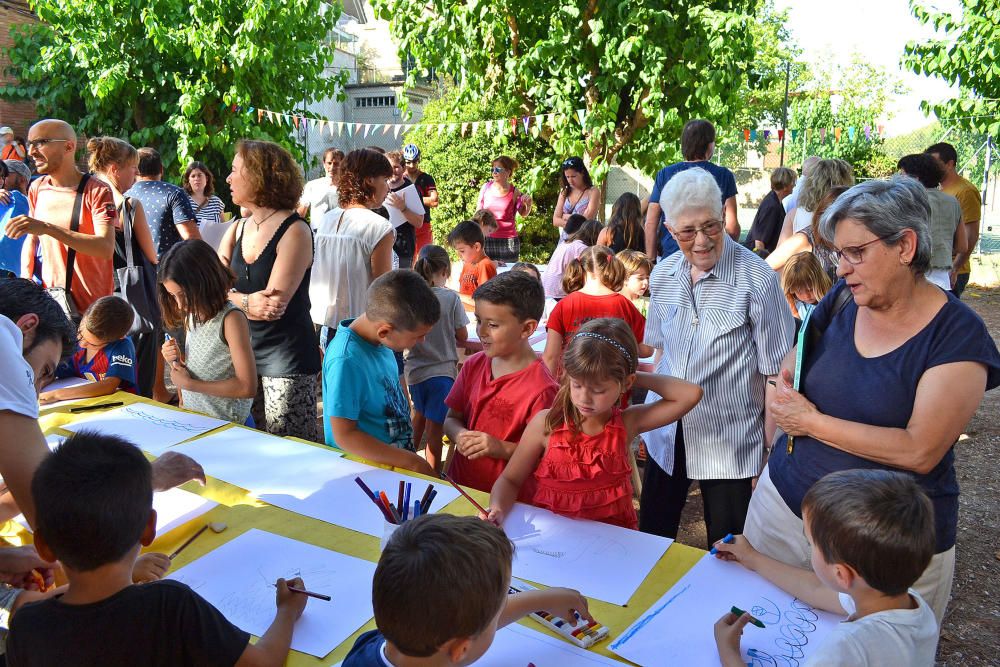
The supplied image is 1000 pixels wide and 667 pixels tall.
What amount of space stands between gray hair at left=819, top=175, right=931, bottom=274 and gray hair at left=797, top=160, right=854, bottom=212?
105 inches

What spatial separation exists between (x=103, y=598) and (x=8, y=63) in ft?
46.6

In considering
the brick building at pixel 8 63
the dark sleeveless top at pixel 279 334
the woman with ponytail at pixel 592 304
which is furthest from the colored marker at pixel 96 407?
the brick building at pixel 8 63

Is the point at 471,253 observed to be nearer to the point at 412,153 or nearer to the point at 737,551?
the point at 412,153

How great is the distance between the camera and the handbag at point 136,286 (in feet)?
12.9

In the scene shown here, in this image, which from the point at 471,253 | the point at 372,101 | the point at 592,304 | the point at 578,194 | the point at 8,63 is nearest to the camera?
the point at 592,304

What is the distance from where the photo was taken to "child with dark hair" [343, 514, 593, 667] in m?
1.13

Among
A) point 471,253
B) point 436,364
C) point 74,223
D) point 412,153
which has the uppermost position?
point 412,153

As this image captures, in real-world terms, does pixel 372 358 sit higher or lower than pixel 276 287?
lower

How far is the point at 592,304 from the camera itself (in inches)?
138

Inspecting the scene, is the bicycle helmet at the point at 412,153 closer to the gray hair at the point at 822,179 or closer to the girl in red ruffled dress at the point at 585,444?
the gray hair at the point at 822,179

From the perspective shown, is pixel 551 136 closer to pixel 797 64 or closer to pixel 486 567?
pixel 486 567

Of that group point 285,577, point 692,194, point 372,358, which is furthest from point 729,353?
point 285,577

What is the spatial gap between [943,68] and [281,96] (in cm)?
852

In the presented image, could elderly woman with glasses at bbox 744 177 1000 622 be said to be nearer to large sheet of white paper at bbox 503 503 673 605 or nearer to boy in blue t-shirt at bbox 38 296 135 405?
large sheet of white paper at bbox 503 503 673 605
